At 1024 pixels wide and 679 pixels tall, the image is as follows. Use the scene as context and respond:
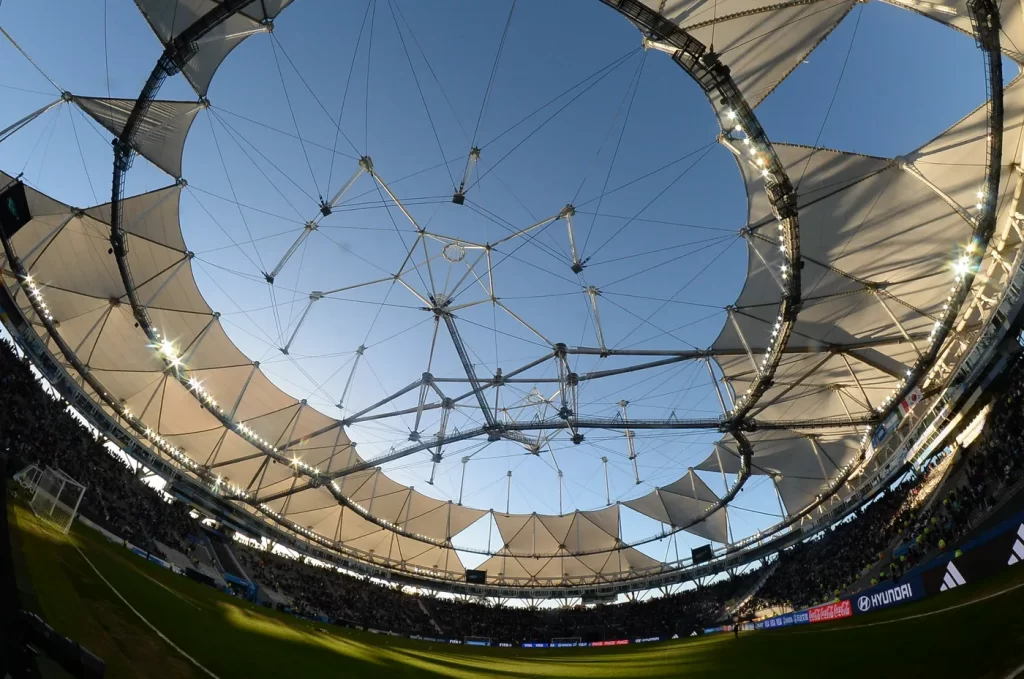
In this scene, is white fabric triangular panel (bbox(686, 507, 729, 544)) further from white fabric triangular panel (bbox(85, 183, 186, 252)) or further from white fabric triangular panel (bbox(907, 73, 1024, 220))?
white fabric triangular panel (bbox(85, 183, 186, 252))

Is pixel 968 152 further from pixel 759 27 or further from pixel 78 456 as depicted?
pixel 78 456

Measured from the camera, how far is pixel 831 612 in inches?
1128

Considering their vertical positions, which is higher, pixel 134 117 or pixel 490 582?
pixel 134 117

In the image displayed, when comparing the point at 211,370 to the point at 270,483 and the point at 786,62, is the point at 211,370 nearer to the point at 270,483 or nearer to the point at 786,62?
the point at 270,483

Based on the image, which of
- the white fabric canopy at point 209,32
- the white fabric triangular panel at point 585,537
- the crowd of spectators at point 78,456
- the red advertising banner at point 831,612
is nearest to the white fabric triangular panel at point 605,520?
the white fabric triangular panel at point 585,537

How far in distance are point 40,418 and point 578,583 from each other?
55011 mm

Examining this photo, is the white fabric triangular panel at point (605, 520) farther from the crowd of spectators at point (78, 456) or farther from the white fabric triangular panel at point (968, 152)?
the white fabric triangular panel at point (968, 152)

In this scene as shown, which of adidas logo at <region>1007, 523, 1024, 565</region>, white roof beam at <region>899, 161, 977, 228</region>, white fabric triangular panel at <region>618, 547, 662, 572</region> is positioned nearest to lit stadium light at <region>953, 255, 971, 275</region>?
white roof beam at <region>899, 161, 977, 228</region>

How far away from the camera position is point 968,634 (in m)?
12.4

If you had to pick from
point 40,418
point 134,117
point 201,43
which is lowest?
point 40,418

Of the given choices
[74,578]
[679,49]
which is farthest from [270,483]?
[679,49]

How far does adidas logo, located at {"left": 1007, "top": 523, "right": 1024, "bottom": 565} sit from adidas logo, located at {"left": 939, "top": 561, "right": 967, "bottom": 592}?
2731 millimetres

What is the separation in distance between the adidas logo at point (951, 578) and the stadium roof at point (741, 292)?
37.3 feet

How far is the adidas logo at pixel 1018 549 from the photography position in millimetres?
16827
